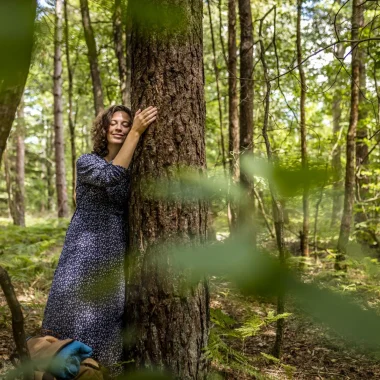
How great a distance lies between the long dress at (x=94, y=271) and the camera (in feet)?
8.84

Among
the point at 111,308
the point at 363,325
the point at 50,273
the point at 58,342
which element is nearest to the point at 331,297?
the point at 363,325

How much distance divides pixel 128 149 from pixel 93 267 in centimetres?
83

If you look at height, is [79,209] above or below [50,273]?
above

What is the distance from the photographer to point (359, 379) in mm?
3418

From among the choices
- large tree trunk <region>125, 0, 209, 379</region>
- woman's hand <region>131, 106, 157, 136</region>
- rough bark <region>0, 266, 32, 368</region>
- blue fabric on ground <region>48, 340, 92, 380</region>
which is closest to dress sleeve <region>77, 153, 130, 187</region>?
large tree trunk <region>125, 0, 209, 379</region>

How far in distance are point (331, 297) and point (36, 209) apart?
3209 centimetres

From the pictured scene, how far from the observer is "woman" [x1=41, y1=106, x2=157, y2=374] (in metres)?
2.69

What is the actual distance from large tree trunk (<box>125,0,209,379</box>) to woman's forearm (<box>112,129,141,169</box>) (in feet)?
0.14

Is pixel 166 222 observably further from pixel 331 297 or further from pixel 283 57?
pixel 283 57

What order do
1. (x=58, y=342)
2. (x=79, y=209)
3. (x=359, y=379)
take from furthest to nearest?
(x=359, y=379)
(x=79, y=209)
(x=58, y=342)

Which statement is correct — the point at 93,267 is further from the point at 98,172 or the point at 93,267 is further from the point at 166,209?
the point at 166,209

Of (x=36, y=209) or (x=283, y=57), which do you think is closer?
(x=283, y=57)

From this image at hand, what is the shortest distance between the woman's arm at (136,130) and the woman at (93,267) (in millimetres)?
161

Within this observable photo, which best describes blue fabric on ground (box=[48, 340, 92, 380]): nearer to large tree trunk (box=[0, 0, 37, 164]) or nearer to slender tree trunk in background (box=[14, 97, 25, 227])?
large tree trunk (box=[0, 0, 37, 164])
